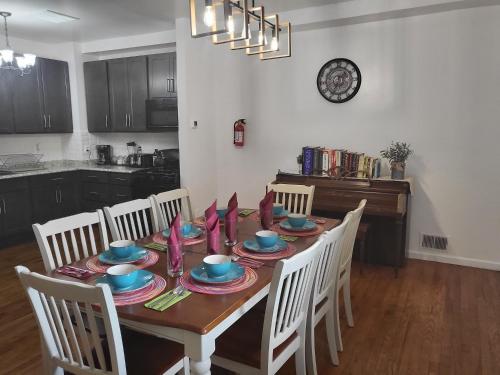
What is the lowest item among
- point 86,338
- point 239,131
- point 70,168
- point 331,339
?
point 331,339

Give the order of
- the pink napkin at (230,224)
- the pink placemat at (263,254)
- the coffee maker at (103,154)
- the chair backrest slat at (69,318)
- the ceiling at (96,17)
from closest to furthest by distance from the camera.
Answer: the chair backrest slat at (69,318) < the pink placemat at (263,254) < the pink napkin at (230,224) < the ceiling at (96,17) < the coffee maker at (103,154)

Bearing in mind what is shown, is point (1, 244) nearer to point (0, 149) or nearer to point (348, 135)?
point (0, 149)

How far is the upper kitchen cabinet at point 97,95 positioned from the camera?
17.0 feet

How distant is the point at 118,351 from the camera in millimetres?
1257

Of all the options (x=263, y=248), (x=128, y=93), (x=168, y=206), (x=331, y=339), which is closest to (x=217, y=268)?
(x=263, y=248)

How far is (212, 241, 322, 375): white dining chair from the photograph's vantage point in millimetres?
1491

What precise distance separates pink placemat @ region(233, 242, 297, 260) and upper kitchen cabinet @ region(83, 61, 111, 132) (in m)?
3.88

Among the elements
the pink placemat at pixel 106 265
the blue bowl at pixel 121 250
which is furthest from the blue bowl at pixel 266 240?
the blue bowl at pixel 121 250

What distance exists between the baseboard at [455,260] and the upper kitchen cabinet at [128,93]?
354 centimetres

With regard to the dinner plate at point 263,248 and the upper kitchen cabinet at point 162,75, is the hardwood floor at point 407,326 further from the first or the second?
the upper kitchen cabinet at point 162,75

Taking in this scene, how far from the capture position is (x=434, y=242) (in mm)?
3822

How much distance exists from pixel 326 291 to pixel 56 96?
4.65m

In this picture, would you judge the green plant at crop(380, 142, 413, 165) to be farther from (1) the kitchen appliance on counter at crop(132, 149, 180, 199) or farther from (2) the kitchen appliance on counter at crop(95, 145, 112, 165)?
(2) the kitchen appliance on counter at crop(95, 145, 112, 165)

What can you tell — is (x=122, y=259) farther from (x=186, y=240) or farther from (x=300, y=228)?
(x=300, y=228)
